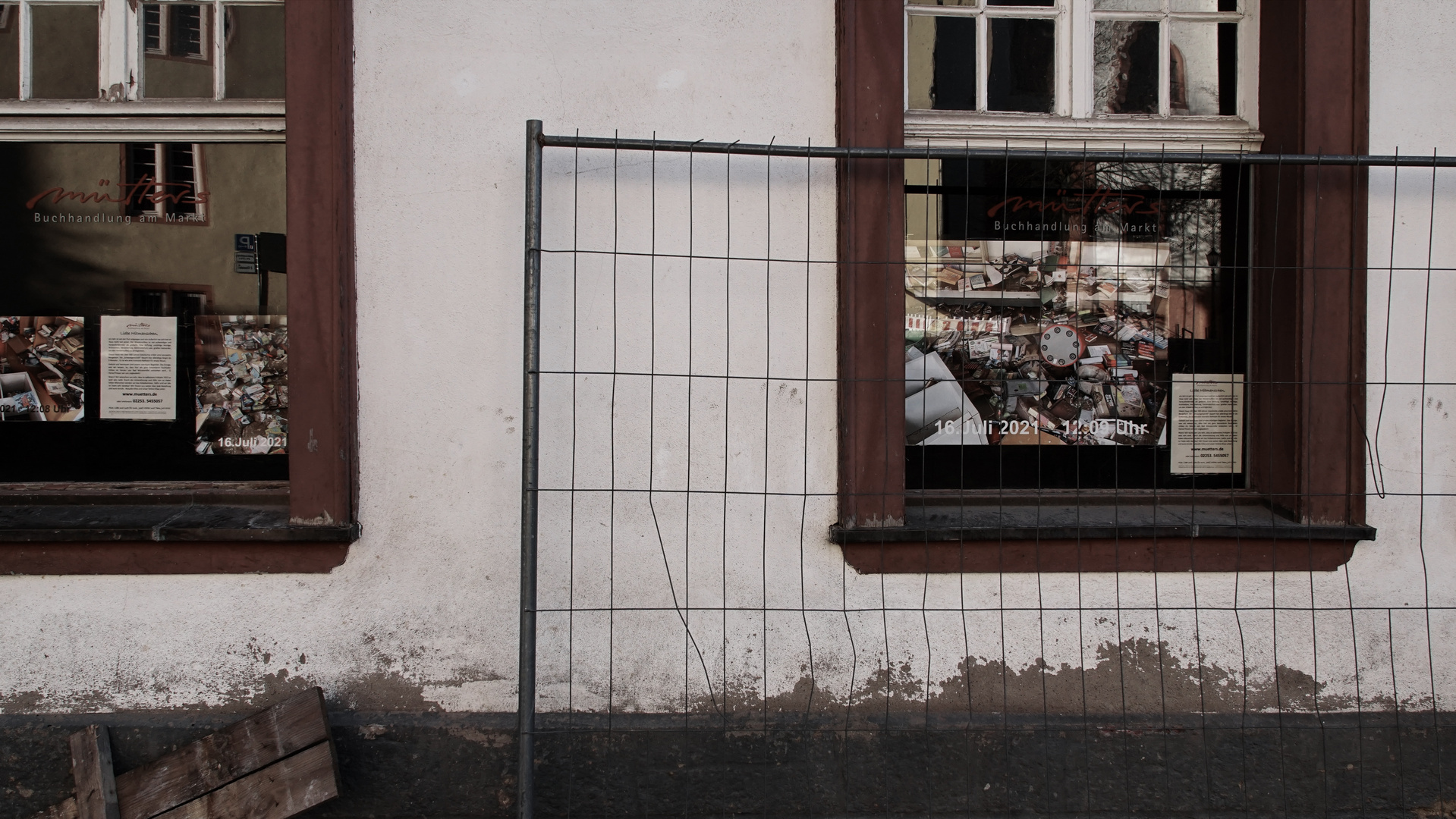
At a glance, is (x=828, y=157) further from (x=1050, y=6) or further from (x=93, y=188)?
(x=93, y=188)

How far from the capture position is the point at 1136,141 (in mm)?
3230

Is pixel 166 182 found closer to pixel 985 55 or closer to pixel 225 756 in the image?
pixel 225 756

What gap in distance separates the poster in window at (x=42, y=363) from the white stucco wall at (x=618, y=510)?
0.64m

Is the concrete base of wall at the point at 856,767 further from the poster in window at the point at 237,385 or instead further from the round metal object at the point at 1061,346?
the round metal object at the point at 1061,346

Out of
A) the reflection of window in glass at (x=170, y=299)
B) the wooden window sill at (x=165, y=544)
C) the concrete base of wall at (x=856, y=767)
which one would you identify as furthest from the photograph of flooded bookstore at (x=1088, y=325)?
the reflection of window in glass at (x=170, y=299)

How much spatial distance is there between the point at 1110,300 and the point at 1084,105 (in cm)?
72

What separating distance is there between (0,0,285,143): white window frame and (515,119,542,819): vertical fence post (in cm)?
118

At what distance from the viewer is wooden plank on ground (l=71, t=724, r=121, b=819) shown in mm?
2809

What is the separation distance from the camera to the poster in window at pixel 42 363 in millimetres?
3209

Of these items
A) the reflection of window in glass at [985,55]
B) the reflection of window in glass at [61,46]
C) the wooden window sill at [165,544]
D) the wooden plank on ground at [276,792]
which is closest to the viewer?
the wooden plank on ground at [276,792]

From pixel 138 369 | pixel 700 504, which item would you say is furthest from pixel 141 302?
pixel 700 504

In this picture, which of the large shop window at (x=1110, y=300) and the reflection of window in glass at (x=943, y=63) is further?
the reflection of window in glass at (x=943, y=63)

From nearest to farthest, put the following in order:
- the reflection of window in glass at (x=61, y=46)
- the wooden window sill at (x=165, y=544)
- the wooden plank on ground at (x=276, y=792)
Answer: the wooden plank on ground at (x=276, y=792) → the wooden window sill at (x=165, y=544) → the reflection of window in glass at (x=61, y=46)

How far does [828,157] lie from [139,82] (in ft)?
8.04
